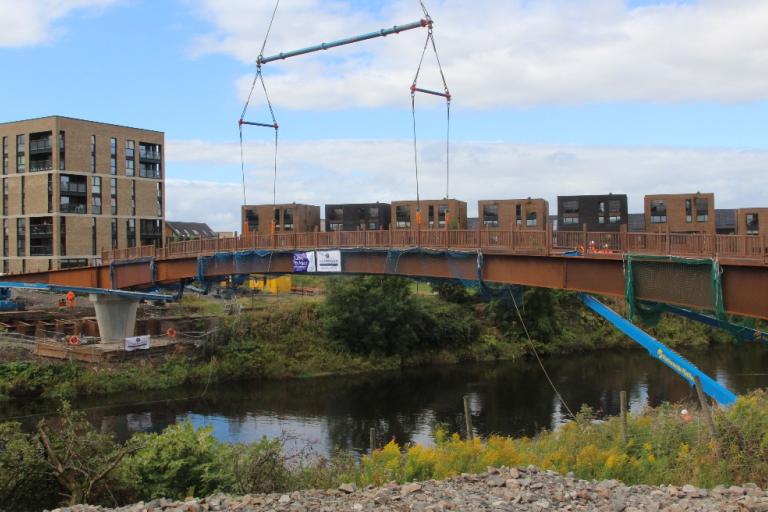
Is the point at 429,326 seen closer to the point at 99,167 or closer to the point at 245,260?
the point at 245,260

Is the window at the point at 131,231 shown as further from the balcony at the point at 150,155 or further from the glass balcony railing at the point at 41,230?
the glass balcony railing at the point at 41,230

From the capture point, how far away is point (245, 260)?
31969 millimetres

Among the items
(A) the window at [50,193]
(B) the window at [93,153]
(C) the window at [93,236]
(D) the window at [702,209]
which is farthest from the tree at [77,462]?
(D) the window at [702,209]

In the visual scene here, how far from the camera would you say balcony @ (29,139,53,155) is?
5562 cm

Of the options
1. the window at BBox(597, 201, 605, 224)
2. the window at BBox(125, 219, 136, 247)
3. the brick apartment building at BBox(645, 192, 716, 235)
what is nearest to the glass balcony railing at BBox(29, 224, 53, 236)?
the window at BBox(125, 219, 136, 247)

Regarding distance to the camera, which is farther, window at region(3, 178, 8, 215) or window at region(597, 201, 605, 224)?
window at region(597, 201, 605, 224)

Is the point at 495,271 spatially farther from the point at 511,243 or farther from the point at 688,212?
the point at 688,212

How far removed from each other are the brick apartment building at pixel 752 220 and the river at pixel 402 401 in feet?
56.6

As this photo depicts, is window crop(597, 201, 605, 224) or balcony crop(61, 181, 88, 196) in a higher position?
balcony crop(61, 181, 88, 196)

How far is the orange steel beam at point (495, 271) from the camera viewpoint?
701 inches

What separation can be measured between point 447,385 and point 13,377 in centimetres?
2061

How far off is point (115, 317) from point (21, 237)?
954 inches

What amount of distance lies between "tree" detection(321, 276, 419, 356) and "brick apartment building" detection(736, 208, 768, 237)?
3001 cm

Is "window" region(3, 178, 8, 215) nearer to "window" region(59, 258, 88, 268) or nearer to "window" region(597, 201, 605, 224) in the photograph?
"window" region(59, 258, 88, 268)
